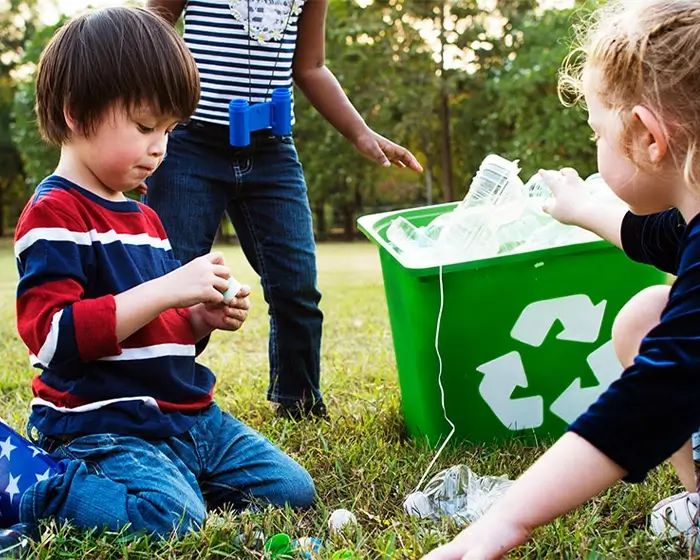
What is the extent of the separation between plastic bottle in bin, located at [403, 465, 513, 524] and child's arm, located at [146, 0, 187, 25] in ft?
4.00

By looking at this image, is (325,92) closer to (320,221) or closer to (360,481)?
(360,481)

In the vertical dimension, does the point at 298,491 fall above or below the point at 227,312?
below

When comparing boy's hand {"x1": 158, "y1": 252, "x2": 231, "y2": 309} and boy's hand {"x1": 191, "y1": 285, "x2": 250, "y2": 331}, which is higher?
boy's hand {"x1": 158, "y1": 252, "x2": 231, "y2": 309}

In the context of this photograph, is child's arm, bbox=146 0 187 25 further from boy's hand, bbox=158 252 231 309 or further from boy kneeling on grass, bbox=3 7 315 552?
boy's hand, bbox=158 252 231 309

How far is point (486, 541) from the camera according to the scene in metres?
1.00

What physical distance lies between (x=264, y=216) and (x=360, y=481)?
78 centimetres

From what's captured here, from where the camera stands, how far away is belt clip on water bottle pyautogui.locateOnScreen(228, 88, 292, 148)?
1969mm

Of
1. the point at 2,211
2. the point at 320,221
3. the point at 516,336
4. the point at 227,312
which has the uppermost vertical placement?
the point at 227,312

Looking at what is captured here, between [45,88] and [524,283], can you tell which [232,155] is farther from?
[524,283]

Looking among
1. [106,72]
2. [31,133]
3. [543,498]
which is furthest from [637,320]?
[31,133]

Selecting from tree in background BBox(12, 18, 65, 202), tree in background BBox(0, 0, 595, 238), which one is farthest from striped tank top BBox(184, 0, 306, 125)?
tree in background BBox(12, 18, 65, 202)

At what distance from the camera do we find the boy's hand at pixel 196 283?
4.76ft

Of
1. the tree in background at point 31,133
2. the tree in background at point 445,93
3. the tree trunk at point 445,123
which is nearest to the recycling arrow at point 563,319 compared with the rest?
the tree in background at point 445,93

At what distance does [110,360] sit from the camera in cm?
151
